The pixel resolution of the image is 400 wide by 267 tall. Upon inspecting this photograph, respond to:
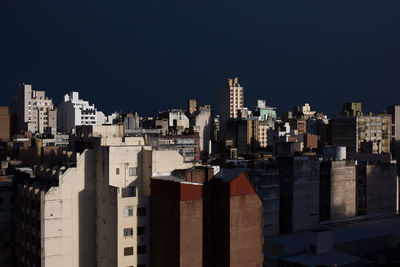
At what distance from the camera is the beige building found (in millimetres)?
40031

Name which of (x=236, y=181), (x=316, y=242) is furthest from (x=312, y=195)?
(x=236, y=181)

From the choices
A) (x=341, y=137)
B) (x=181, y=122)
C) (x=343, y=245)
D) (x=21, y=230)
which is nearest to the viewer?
(x=21, y=230)

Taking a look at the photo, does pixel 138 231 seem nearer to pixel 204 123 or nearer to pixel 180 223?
pixel 180 223

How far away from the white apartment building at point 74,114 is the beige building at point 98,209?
115450 mm

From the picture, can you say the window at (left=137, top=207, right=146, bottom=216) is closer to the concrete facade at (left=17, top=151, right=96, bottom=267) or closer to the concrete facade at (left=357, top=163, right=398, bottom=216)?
the concrete facade at (left=17, top=151, right=96, bottom=267)

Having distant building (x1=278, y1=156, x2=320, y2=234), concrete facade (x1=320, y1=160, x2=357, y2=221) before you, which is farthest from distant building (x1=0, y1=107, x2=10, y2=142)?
concrete facade (x1=320, y1=160, x2=357, y2=221)

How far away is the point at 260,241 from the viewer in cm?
4053

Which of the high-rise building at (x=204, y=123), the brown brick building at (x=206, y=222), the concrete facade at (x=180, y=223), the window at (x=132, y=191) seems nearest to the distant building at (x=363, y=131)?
the high-rise building at (x=204, y=123)

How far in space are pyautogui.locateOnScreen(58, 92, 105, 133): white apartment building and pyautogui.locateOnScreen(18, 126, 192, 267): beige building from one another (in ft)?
379

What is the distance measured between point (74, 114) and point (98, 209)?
12173 centimetres

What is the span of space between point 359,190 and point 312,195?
17893mm

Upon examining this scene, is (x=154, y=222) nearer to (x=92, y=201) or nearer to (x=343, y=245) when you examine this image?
(x=92, y=201)

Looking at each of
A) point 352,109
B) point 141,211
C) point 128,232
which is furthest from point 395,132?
point 128,232

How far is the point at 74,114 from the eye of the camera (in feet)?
525
